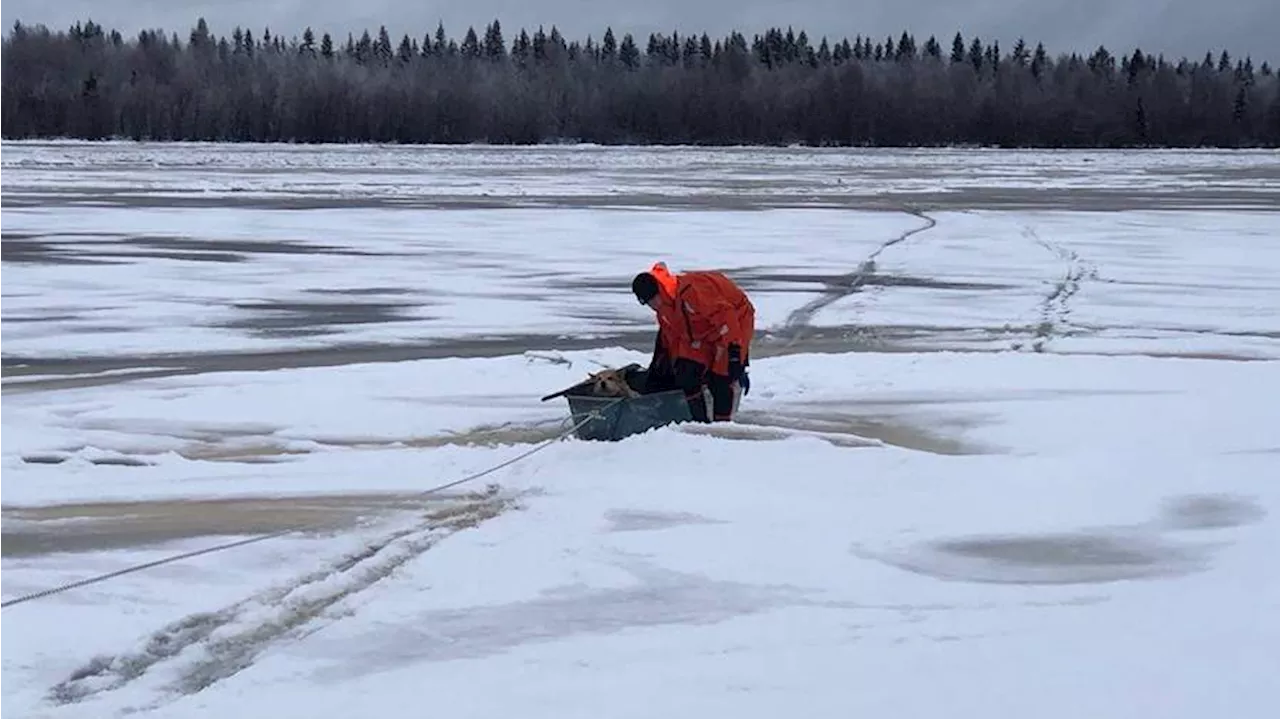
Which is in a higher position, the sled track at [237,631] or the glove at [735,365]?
the glove at [735,365]

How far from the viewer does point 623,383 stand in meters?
9.29

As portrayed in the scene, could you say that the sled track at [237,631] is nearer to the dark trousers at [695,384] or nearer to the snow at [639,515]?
the snow at [639,515]

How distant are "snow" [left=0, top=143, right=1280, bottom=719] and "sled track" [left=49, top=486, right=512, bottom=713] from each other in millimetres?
17

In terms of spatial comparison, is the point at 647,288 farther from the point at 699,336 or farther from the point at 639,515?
the point at 639,515

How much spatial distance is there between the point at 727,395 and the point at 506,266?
33.2ft

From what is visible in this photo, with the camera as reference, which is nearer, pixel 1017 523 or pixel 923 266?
pixel 1017 523

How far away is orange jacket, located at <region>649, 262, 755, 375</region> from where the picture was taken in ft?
29.6

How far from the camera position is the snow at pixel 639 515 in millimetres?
5316

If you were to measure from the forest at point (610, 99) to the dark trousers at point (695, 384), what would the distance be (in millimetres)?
89515

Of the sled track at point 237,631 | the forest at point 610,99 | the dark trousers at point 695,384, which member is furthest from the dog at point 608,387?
the forest at point 610,99

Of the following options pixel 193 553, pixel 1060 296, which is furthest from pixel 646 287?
pixel 1060 296

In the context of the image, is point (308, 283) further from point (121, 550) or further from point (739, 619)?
point (739, 619)

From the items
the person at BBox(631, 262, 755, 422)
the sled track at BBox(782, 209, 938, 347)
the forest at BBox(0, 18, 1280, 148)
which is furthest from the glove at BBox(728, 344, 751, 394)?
the forest at BBox(0, 18, 1280, 148)

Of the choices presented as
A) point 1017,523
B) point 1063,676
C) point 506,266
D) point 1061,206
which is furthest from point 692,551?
point 1061,206
